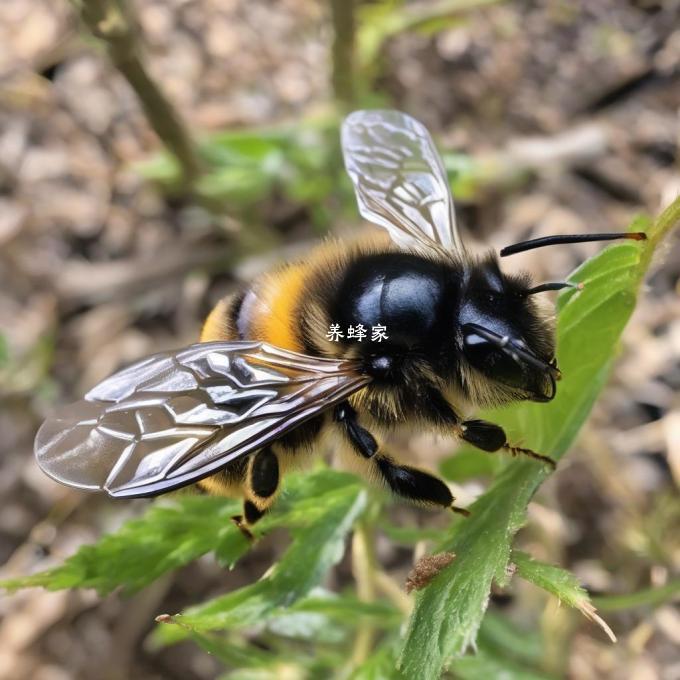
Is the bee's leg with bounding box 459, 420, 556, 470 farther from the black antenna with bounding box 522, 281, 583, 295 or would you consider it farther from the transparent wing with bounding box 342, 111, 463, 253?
the transparent wing with bounding box 342, 111, 463, 253

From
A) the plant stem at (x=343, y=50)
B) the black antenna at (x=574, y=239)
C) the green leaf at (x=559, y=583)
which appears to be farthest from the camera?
the plant stem at (x=343, y=50)

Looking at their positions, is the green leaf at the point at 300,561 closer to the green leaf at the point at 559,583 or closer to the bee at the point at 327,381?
the bee at the point at 327,381

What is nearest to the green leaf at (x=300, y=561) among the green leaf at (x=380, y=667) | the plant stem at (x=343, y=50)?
the green leaf at (x=380, y=667)

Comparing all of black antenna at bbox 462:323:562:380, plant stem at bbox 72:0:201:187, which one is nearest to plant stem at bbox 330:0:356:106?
plant stem at bbox 72:0:201:187

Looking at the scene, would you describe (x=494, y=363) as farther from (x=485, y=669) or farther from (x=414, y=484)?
(x=485, y=669)

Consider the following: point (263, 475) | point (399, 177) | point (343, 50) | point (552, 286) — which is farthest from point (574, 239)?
point (343, 50)

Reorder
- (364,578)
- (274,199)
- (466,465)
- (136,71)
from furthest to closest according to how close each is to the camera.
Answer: (274,199) → (136,71) → (364,578) → (466,465)

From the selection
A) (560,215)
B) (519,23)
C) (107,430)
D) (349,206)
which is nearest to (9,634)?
(107,430)
